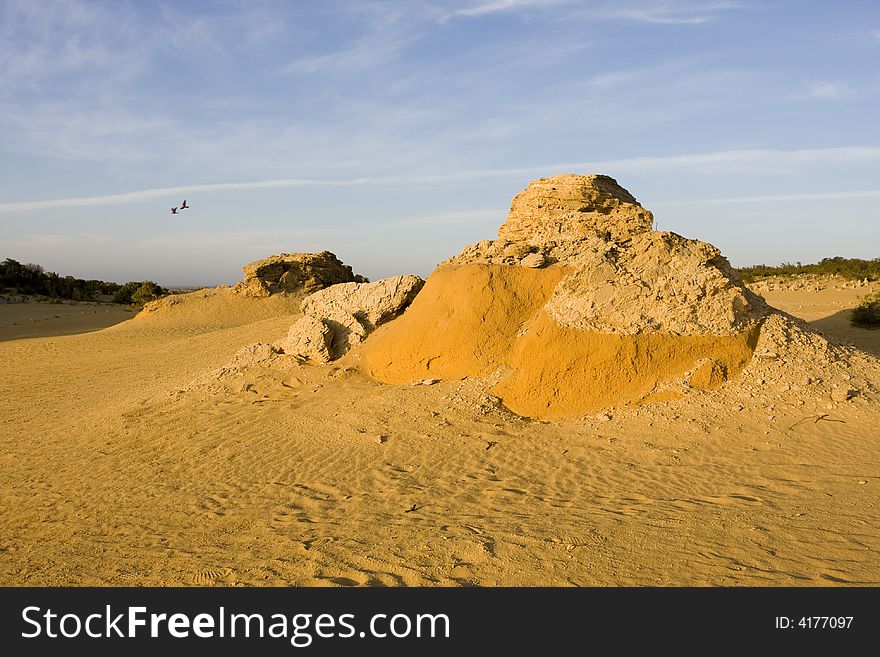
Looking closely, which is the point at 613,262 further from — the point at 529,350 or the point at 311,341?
the point at 311,341

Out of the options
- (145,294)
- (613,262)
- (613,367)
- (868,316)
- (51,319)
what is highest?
(145,294)

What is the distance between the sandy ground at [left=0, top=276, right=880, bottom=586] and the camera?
3.85 meters

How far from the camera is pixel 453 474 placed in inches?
236

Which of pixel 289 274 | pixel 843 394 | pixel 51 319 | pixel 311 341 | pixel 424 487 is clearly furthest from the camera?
pixel 51 319

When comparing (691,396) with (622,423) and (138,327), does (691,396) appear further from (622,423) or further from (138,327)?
(138,327)

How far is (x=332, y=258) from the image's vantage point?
22109 mm

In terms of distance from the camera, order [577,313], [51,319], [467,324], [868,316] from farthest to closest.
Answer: [51,319]
[868,316]
[467,324]
[577,313]

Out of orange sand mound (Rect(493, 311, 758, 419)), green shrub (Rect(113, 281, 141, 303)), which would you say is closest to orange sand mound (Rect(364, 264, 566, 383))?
orange sand mound (Rect(493, 311, 758, 419))

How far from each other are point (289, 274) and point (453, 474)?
53.4 ft

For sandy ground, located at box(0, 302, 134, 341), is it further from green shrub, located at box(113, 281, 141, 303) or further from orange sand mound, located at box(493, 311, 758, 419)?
orange sand mound, located at box(493, 311, 758, 419)

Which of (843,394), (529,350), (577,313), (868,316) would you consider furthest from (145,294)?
(843,394)

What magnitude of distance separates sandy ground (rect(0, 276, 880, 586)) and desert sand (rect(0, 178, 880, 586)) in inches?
1.1

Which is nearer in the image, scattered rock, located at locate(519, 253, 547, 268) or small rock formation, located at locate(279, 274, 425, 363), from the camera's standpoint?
scattered rock, located at locate(519, 253, 547, 268)

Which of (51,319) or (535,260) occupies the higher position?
(535,260)
